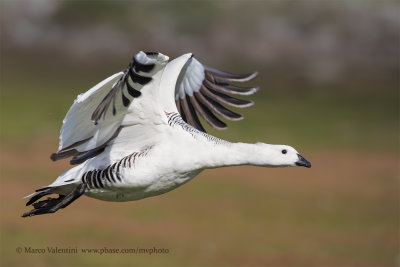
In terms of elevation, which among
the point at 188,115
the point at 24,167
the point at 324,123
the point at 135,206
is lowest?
the point at 188,115

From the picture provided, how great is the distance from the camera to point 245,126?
108ft

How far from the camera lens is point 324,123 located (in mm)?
35938

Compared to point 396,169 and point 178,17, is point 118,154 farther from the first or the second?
point 178,17

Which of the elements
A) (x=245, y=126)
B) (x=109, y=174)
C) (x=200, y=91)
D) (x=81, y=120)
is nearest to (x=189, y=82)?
(x=200, y=91)

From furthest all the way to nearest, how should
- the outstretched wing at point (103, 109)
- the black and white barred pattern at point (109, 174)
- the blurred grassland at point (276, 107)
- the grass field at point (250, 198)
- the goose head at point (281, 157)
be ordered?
the blurred grassland at point (276, 107) < the grass field at point (250, 198) < the black and white barred pattern at point (109, 174) < the goose head at point (281, 157) < the outstretched wing at point (103, 109)

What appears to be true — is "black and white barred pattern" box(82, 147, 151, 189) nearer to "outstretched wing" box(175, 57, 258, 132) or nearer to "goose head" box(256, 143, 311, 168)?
"goose head" box(256, 143, 311, 168)

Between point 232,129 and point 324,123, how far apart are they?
5310 millimetres

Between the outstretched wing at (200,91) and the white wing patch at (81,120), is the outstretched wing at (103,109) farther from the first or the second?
the outstretched wing at (200,91)

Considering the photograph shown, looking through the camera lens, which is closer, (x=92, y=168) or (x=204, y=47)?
(x=92, y=168)

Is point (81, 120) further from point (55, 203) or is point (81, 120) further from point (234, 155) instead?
point (234, 155)

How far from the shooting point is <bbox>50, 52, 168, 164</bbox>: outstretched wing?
785cm

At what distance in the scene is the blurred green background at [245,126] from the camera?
70.0 ft

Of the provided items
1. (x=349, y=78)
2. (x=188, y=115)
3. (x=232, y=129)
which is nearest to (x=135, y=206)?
(x=232, y=129)

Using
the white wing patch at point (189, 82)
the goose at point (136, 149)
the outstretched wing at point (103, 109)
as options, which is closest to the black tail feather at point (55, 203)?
the goose at point (136, 149)
